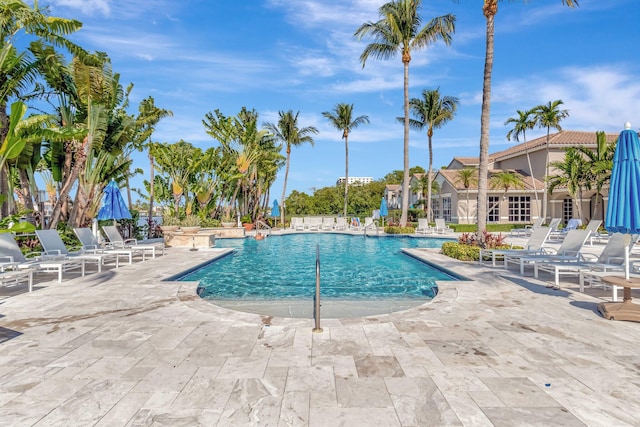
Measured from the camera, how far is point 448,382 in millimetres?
3299

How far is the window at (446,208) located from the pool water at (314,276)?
22.8m

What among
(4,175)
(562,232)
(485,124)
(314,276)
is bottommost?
(314,276)

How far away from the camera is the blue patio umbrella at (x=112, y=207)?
12328 millimetres

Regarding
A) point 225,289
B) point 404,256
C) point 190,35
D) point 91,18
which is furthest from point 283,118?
point 225,289

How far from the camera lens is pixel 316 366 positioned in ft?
12.0

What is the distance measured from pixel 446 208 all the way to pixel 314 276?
1179 inches

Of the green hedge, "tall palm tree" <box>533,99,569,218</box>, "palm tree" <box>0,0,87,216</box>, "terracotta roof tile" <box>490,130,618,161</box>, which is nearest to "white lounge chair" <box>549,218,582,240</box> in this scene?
"tall palm tree" <box>533,99,569,218</box>

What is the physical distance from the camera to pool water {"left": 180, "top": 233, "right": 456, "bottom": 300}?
325 inches

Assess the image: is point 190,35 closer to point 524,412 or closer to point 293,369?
point 293,369

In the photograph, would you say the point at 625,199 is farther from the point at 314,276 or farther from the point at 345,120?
the point at 345,120

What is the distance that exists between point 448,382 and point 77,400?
123 inches

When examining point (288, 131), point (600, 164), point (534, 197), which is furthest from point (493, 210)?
point (288, 131)

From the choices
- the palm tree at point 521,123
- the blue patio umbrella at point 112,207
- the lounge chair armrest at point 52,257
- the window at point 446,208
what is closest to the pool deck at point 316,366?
the lounge chair armrest at point 52,257

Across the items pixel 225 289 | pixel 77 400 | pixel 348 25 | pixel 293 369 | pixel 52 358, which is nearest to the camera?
pixel 77 400
